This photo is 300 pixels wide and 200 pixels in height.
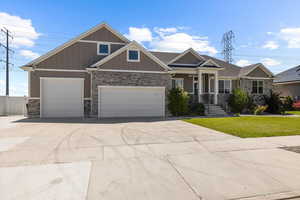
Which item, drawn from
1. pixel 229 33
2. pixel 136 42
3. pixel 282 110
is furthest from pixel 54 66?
pixel 229 33

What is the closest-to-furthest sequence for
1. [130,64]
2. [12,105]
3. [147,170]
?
[147,170] < [130,64] < [12,105]

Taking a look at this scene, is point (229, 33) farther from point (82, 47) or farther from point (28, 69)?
point (28, 69)

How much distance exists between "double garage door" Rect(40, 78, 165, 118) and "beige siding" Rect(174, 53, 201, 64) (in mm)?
4836

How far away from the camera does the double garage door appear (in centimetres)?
1270

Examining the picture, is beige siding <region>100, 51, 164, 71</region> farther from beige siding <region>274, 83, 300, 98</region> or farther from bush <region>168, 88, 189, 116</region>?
beige siding <region>274, 83, 300, 98</region>

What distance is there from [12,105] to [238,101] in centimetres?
2095

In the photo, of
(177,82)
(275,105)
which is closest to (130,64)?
(177,82)

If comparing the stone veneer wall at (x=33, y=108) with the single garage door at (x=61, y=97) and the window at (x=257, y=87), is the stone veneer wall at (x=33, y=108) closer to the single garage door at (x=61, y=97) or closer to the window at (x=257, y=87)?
the single garage door at (x=61, y=97)

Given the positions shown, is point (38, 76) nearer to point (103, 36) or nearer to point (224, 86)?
point (103, 36)

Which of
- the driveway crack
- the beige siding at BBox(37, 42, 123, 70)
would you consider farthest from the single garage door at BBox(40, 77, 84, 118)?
the driveway crack

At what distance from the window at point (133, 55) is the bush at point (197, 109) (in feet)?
21.4

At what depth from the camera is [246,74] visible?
17.4 m

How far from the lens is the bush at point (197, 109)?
14.5 meters

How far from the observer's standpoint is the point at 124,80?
12781 millimetres
